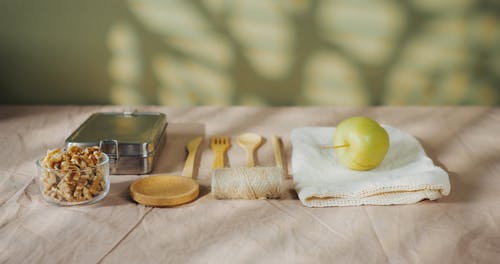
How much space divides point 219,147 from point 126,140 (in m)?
0.22

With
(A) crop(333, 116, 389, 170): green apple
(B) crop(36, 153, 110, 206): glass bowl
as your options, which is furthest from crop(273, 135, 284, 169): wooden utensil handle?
(B) crop(36, 153, 110, 206): glass bowl

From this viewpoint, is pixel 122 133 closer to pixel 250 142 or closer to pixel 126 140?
pixel 126 140

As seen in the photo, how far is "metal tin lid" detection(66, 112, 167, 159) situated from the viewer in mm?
1049

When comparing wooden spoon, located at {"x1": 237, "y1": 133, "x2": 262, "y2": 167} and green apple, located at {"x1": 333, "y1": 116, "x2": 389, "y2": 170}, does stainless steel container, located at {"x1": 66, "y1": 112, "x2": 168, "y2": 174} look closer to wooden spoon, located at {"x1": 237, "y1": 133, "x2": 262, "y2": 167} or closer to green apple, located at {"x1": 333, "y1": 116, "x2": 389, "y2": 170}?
wooden spoon, located at {"x1": 237, "y1": 133, "x2": 262, "y2": 167}

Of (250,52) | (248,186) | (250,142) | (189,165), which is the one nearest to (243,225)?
(248,186)

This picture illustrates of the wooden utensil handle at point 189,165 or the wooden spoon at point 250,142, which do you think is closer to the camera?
the wooden utensil handle at point 189,165

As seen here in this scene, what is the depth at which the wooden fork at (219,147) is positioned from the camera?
1.14 meters

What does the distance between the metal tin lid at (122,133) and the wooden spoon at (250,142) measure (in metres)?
0.17

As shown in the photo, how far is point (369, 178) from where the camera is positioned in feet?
3.34

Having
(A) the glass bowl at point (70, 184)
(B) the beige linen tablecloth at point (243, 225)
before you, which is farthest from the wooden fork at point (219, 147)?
(A) the glass bowl at point (70, 184)

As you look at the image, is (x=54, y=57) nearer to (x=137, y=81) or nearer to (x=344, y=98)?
(x=137, y=81)

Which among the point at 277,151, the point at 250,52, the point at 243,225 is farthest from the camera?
the point at 250,52

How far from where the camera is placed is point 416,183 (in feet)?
3.20

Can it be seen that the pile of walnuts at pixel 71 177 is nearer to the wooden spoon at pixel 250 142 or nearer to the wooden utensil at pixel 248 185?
the wooden utensil at pixel 248 185
